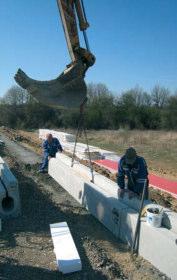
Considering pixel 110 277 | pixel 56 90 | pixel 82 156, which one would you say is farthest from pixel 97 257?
pixel 82 156

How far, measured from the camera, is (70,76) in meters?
9.00

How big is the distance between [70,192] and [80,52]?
3.91m

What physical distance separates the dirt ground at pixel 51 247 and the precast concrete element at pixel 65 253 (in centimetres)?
11

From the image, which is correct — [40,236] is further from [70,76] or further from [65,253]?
[70,76]

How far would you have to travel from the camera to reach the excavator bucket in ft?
29.1

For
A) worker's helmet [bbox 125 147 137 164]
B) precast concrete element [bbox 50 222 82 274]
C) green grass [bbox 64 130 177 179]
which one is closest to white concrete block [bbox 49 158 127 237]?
worker's helmet [bbox 125 147 137 164]

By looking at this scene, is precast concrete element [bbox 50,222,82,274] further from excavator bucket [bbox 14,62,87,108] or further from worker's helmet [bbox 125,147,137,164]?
excavator bucket [bbox 14,62,87,108]

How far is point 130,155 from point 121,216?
1.16 meters

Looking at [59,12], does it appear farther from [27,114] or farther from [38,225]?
[27,114]

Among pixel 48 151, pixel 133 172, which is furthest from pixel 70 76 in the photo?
pixel 48 151

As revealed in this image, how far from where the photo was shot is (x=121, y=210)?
7.07 m

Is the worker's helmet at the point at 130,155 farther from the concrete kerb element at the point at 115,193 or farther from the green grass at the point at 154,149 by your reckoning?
the green grass at the point at 154,149

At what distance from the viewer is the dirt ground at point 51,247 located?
220 inches

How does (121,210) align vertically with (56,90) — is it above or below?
below
